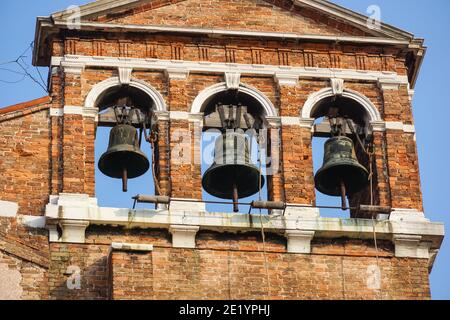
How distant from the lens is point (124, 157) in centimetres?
4875

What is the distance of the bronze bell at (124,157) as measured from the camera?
48562 mm

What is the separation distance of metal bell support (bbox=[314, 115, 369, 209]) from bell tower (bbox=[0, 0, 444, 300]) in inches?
1.5

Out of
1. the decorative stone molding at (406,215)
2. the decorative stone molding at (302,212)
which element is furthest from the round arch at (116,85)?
the decorative stone molding at (406,215)

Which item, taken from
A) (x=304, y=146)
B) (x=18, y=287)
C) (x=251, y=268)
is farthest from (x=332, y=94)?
(x=18, y=287)

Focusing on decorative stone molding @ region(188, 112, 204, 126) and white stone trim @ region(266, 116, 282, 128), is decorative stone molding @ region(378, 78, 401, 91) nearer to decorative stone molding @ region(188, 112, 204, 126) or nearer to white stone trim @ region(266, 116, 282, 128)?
white stone trim @ region(266, 116, 282, 128)

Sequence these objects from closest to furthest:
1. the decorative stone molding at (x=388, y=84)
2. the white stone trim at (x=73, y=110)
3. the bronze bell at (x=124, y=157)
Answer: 1. the bronze bell at (x=124, y=157)
2. the white stone trim at (x=73, y=110)
3. the decorative stone molding at (x=388, y=84)

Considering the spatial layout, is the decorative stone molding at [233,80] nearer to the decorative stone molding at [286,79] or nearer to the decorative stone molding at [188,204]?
the decorative stone molding at [286,79]

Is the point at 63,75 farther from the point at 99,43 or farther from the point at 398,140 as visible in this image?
the point at 398,140

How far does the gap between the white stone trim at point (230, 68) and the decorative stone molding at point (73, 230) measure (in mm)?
3868

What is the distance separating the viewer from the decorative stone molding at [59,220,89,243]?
47.2m

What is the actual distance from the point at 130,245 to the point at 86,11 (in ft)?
19.4

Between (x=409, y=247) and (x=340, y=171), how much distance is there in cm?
215

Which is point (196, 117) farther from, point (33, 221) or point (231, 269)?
point (33, 221)

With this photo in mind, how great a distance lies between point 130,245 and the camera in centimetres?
4647
